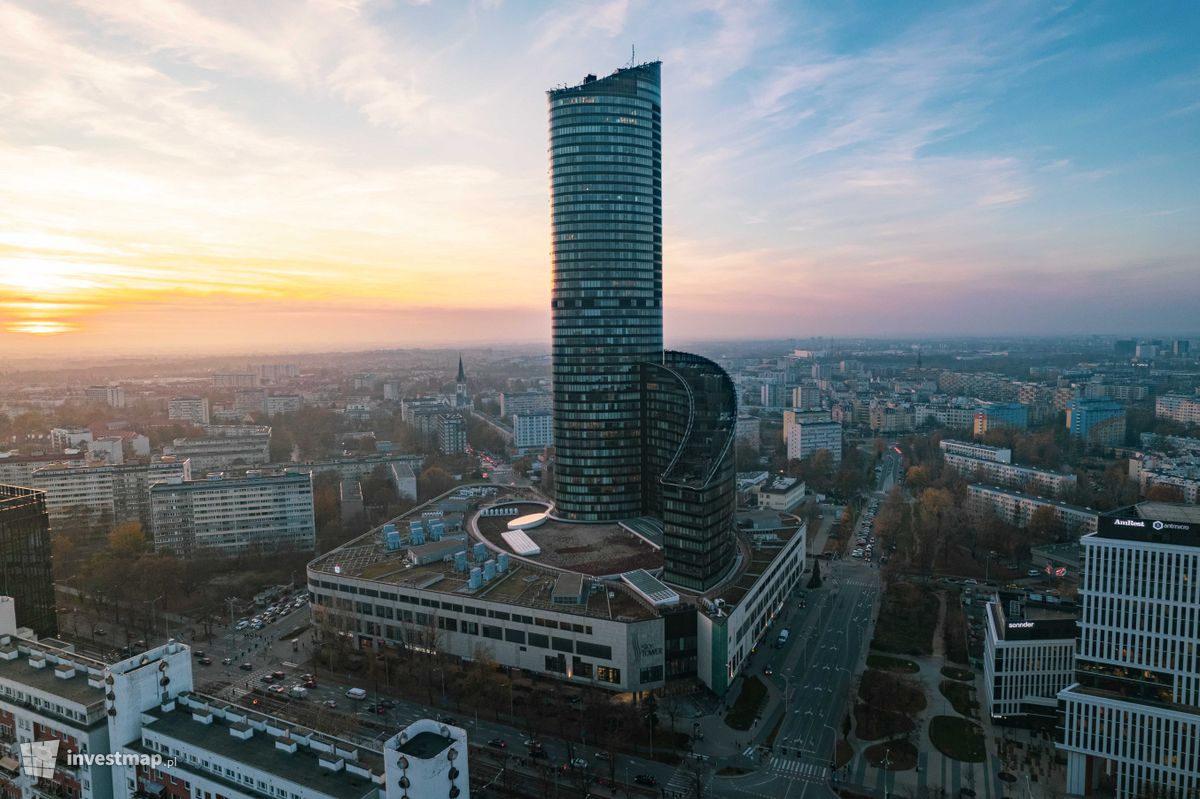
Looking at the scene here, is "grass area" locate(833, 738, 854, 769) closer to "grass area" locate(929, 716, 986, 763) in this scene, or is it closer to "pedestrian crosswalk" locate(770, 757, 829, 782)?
"pedestrian crosswalk" locate(770, 757, 829, 782)

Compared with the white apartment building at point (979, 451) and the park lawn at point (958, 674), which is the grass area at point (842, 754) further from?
the white apartment building at point (979, 451)

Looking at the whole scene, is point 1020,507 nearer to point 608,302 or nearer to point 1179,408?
point 608,302

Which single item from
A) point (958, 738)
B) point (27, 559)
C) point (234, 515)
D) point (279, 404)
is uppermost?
point (279, 404)

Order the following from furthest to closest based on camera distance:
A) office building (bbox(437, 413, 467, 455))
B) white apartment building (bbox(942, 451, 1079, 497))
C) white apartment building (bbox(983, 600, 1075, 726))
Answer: office building (bbox(437, 413, 467, 455)), white apartment building (bbox(942, 451, 1079, 497)), white apartment building (bbox(983, 600, 1075, 726))

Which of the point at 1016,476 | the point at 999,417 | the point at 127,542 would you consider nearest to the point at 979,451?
the point at 1016,476

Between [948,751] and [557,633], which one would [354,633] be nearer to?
[557,633]

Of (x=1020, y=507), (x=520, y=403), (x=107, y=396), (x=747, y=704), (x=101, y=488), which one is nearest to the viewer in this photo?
(x=747, y=704)

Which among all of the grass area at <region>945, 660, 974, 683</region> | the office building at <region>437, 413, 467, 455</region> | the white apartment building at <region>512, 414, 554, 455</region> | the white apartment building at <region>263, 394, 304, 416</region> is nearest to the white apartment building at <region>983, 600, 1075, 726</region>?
the grass area at <region>945, 660, 974, 683</region>
